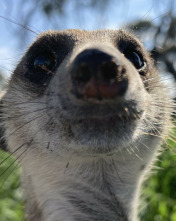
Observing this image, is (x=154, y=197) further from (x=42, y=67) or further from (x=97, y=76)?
(x=97, y=76)

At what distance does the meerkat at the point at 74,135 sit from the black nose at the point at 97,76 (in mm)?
175

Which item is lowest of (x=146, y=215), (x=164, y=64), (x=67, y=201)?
(x=146, y=215)

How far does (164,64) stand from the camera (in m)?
3.63

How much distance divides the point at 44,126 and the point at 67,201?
29.8 inches

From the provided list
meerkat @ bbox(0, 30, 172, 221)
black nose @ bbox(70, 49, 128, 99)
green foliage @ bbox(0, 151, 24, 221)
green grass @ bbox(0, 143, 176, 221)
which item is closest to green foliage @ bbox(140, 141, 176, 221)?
green grass @ bbox(0, 143, 176, 221)

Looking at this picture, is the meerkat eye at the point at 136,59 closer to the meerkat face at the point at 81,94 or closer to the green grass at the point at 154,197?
the meerkat face at the point at 81,94

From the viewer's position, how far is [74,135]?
5.98 feet

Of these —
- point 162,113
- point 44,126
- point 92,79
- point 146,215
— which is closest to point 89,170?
point 44,126

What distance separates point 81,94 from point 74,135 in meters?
0.39

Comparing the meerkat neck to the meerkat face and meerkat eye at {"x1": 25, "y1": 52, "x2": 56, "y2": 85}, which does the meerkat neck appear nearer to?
the meerkat face

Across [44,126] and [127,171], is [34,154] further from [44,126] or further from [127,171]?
[127,171]

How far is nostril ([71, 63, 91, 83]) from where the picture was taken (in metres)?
1.47

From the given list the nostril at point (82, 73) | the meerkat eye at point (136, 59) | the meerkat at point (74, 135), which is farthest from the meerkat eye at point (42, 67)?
the nostril at point (82, 73)

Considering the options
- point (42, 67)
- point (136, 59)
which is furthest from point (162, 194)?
point (42, 67)
